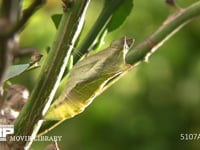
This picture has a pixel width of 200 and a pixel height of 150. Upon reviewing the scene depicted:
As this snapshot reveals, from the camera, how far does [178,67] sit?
7.79 feet

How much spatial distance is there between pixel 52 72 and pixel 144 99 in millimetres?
1884

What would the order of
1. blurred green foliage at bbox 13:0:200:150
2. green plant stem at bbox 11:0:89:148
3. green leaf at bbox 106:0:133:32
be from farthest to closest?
blurred green foliage at bbox 13:0:200:150, green leaf at bbox 106:0:133:32, green plant stem at bbox 11:0:89:148

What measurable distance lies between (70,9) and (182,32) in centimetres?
198

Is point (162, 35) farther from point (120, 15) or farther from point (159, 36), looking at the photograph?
point (120, 15)

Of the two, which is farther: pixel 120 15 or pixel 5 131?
pixel 120 15

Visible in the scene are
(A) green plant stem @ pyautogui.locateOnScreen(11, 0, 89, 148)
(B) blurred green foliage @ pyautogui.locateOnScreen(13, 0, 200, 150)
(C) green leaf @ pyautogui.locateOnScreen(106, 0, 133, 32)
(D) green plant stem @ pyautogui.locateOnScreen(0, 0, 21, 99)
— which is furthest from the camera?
(B) blurred green foliage @ pyautogui.locateOnScreen(13, 0, 200, 150)

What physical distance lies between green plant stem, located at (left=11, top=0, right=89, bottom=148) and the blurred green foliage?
1.72 meters

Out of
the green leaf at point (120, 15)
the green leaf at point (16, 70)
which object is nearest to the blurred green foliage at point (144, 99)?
the green leaf at point (120, 15)

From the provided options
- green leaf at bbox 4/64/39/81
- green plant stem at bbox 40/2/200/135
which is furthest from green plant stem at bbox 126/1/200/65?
green leaf at bbox 4/64/39/81

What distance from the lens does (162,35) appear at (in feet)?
1.78

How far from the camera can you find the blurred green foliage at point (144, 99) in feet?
7.41

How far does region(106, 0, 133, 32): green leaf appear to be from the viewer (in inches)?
26.7

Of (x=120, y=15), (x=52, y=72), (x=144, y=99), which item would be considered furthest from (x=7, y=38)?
(x=144, y=99)

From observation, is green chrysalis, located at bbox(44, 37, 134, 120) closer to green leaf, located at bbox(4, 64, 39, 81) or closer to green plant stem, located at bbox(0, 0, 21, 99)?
green leaf, located at bbox(4, 64, 39, 81)
